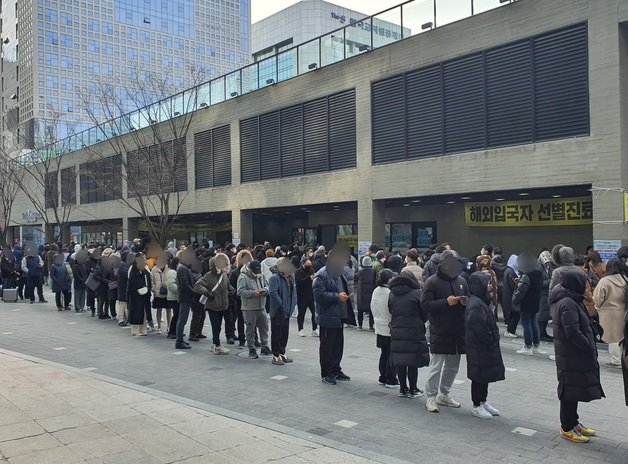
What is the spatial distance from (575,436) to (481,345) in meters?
1.23

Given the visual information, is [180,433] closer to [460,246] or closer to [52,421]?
[52,421]

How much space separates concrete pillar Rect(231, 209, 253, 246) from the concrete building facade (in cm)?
7

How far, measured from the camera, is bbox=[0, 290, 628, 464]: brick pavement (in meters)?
5.34

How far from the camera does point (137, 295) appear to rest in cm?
1130

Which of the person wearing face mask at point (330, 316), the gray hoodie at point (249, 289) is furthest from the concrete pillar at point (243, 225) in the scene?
the person wearing face mask at point (330, 316)

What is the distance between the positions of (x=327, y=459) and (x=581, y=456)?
7.81 ft

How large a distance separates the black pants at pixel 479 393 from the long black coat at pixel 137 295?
7.37m

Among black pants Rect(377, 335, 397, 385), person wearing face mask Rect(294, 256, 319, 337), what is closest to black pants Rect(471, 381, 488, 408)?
black pants Rect(377, 335, 397, 385)

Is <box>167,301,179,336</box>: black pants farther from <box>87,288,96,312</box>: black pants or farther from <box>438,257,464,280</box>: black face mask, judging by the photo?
<box>438,257,464,280</box>: black face mask

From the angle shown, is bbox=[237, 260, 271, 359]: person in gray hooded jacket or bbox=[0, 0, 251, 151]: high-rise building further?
bbox=[0, 0, 251, 151]: high-rise building

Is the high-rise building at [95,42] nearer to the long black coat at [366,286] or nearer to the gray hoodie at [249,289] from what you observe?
the long black coat at [366,286]

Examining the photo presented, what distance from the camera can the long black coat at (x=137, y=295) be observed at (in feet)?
37.0

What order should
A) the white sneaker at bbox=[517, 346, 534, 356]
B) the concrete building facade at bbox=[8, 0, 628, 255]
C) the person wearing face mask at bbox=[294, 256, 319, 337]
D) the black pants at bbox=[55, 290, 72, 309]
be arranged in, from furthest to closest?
the black pants at bbox=[55, 290, 72, 309]
the concrete building facade at bbox=[8, 0, 628, 255]
the person wearing face mask at bbox=[294, 256, 319, 337]
the white sneaker at bbox=[517, 346, 534, 356]

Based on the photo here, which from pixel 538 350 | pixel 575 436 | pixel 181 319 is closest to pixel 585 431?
pixel 575 436
